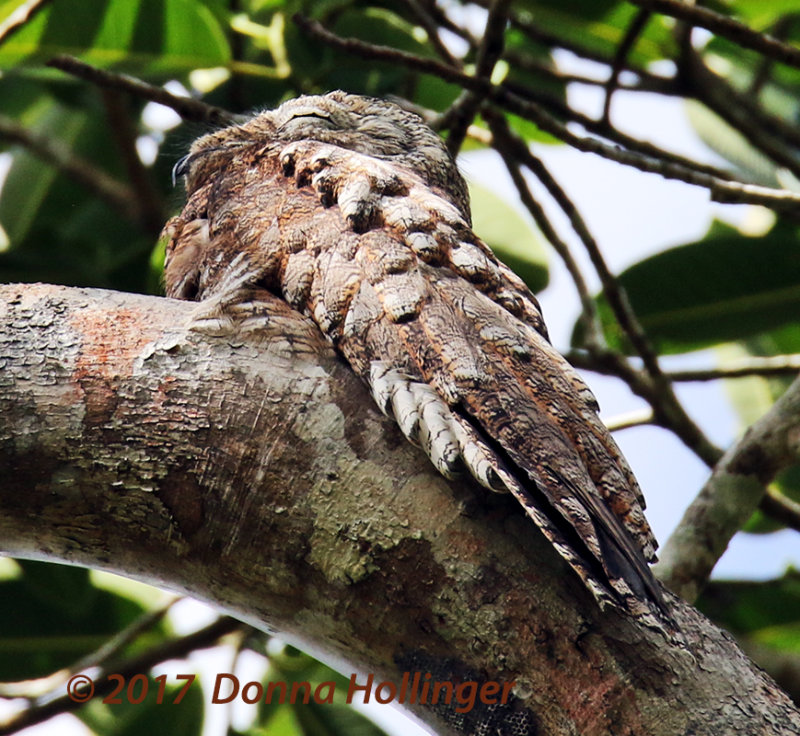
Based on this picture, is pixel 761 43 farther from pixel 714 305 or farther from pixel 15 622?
pixel 15 622

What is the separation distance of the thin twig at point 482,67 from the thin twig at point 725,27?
465 millimetres

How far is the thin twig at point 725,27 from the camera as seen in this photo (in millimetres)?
3234

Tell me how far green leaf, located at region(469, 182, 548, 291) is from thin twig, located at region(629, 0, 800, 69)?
123cm

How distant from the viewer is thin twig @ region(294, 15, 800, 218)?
3.29 m

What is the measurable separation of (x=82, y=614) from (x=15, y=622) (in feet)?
0.98

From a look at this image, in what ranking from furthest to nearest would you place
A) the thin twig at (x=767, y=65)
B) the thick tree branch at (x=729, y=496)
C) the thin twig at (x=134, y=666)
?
the thin twig at (x=767, y=65) < the thin twig at (x=134, y=666) < the thick tree branch at (x=729, y=496)

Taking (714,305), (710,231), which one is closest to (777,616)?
(714,305)

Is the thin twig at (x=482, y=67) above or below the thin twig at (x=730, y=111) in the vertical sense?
below

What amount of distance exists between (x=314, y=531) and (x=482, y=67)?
204 centimetres

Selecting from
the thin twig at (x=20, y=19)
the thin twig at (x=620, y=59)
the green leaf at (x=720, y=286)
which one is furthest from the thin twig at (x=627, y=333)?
the thin twig at (x=20, y=19)

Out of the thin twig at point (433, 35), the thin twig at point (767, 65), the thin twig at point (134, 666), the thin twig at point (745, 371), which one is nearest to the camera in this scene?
the thin twig at point (134, 666)

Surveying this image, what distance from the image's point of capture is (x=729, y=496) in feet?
9.48

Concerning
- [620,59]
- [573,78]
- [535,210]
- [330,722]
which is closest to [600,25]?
[573,78]

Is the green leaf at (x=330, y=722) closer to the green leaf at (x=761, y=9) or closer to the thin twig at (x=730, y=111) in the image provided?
the thin twig at (x=730, y=111)
